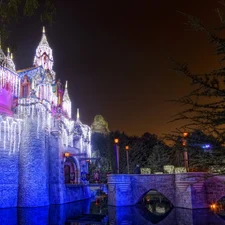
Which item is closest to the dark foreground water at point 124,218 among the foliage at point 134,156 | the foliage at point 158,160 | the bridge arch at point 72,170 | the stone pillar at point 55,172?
the stone pillar at point 55,172

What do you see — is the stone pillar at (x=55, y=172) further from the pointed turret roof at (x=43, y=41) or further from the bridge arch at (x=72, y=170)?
the pointed turret roof at (x=43, y=41)

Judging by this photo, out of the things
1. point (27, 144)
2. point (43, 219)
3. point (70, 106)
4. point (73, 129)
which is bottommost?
point (43, 219)

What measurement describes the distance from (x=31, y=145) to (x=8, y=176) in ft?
11.6

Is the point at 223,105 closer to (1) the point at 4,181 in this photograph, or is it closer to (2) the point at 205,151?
(2) the point at 205,151

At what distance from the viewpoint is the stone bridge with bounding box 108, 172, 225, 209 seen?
2389 cm

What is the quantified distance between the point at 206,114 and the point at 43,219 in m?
19.8

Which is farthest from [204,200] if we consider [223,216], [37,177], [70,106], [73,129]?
[70,106]

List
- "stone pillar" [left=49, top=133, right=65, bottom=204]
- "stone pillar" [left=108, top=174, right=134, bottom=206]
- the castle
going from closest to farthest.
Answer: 1. "stone pillar" [left=108, top=174, right=134, bottom=206]
2. the castle
3. "stone pillar" [left=49, top=133, right=65, bottom=204]

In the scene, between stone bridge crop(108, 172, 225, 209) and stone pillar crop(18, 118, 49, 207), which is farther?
stone pillar crop(18, 118, 49, 207)

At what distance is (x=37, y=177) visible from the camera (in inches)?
1165

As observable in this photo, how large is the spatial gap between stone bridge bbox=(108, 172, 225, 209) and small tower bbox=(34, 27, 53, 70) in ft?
69.0

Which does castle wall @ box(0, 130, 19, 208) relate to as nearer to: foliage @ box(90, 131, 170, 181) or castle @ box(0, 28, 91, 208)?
castle @ box(0, 28, 91, 208)

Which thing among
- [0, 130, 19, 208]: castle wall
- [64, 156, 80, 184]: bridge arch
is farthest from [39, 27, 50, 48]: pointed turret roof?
[0, 130, 19, 208]: castle wall

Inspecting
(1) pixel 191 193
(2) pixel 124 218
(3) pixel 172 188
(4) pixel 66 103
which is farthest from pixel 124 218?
(4) pixel 66 103
